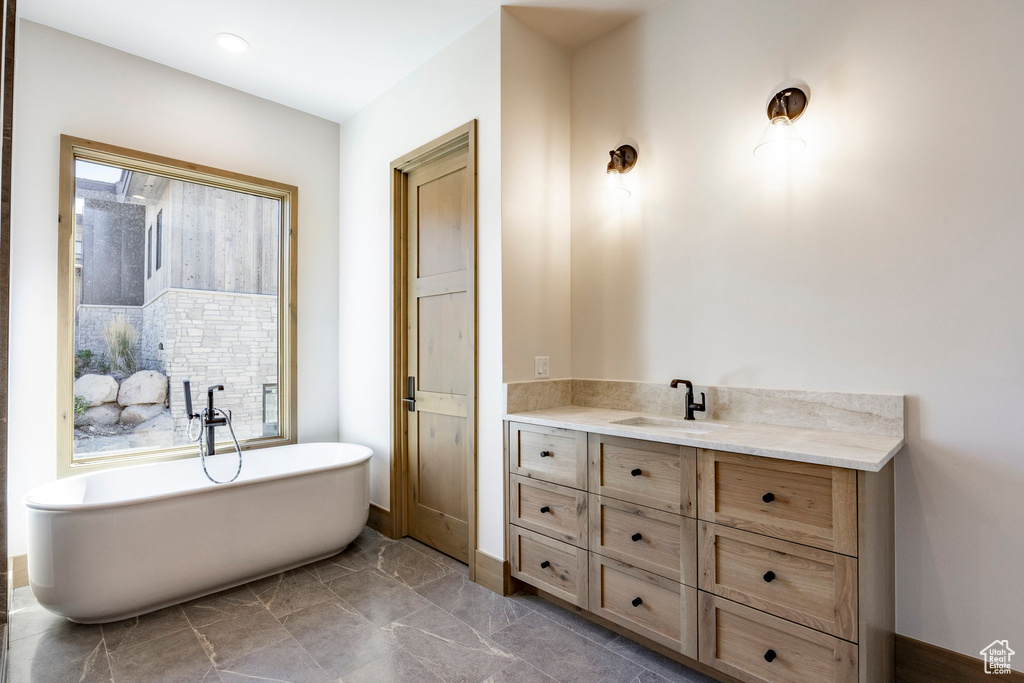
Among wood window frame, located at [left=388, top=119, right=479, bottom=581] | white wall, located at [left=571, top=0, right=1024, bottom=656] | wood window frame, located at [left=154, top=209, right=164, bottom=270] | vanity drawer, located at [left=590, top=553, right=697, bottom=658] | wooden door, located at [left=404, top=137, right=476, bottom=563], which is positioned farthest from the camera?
wood window frame, located at [left=388, top=119, right=479, bottom=581]

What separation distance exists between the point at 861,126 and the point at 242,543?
3248 mm

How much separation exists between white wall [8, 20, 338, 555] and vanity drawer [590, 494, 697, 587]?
244 cm

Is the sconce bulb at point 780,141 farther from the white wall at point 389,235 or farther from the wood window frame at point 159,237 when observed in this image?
the wood window frame at point 159,237

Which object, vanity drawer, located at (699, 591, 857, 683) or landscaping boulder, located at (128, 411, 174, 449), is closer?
vanity drawer, located at (699, 591, 857, 683)

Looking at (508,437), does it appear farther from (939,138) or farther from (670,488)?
(939,138)

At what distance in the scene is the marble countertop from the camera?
1.51 meters

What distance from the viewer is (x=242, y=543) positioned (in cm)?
252

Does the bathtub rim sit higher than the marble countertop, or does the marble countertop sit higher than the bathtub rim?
the marble countertop

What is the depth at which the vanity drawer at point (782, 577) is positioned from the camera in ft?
4.84

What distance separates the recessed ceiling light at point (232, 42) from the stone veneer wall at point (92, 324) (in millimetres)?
1609

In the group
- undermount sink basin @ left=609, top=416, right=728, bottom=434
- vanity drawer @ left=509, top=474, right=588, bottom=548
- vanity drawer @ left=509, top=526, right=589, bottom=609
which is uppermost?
undermount sink basin @ left=609, top=416, right=728, bottom=434

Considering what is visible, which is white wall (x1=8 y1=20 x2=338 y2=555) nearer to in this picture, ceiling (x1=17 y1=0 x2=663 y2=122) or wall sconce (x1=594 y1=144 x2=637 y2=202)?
ceiling (x1=17 y1=0 x2=663 y2=122)

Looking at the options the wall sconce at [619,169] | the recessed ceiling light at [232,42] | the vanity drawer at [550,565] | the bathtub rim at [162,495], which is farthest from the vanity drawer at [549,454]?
the recessed ceiling light at [232,42]

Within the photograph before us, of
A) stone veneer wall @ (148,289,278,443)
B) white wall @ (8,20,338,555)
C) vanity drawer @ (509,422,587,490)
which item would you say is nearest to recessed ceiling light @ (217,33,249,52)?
white wall @ (8,20,338,555)
